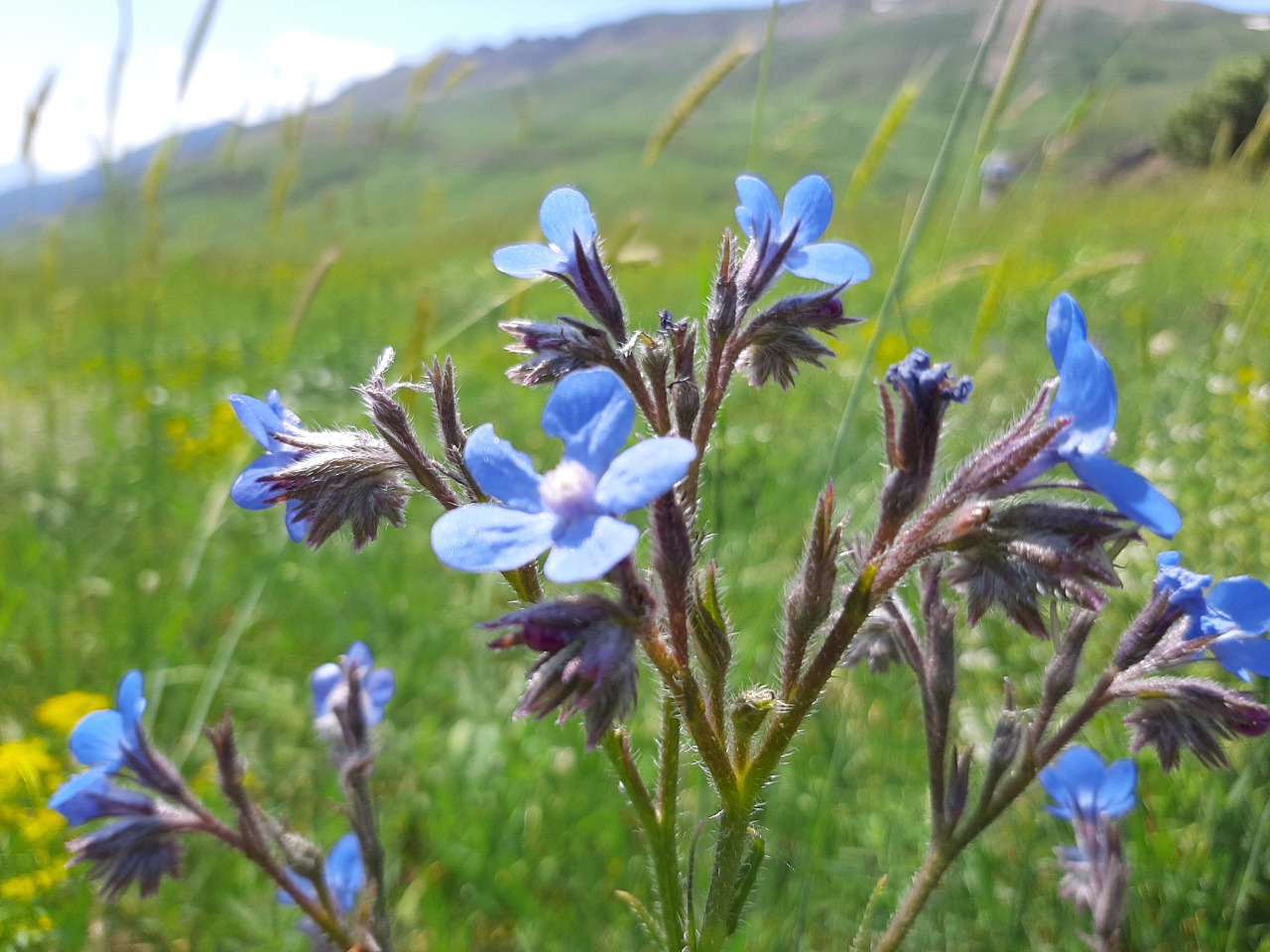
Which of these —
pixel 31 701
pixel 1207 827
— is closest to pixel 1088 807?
pixel 1207 827

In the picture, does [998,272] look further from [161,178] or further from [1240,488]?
[161,178]

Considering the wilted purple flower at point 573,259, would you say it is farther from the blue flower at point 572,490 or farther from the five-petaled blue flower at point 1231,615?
the five-petaled blue flower at point 1231,615

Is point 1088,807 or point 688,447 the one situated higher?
point 688,447

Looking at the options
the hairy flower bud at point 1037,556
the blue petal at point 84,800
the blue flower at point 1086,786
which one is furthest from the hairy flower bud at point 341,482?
the blue flower at point 1086,786

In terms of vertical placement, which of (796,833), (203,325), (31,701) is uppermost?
(796,833)

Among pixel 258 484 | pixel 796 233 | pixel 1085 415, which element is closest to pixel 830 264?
pixel 796 233

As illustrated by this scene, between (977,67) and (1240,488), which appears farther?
(1240,488)

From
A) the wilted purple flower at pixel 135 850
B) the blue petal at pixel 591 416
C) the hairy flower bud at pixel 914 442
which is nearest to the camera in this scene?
the blue petal at pixel 591 416

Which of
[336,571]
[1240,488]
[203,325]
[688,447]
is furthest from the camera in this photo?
[203,325]

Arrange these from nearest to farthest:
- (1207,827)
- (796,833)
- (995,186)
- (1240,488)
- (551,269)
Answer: (551,269) < (1207,827) < (796,833) < (1240,488) < (995,186)
